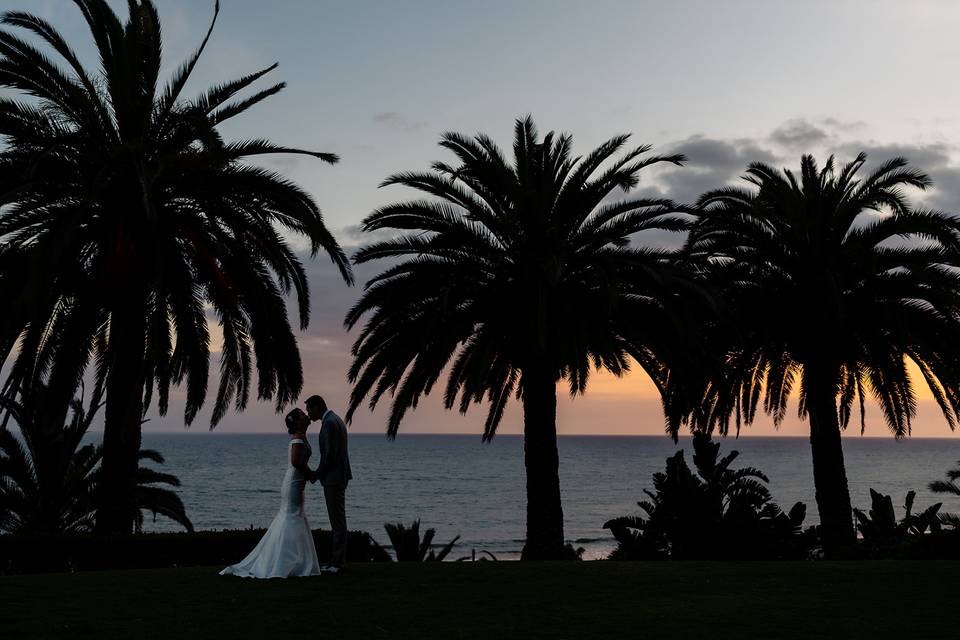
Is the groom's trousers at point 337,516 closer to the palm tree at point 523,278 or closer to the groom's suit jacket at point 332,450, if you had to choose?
the groom's suit jacket at point 332,450

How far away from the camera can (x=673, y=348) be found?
20109 mm

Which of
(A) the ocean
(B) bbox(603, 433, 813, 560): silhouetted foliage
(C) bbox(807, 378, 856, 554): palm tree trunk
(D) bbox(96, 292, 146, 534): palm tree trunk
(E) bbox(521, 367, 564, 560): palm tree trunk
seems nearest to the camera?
(D) bbox(96, 292, 146, 534): palm tree trunk

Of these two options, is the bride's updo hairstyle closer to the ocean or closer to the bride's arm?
the bride's arm

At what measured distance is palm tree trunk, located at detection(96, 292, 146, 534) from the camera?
17.3 metres

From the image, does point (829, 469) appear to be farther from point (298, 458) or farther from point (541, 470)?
point (298, 458)

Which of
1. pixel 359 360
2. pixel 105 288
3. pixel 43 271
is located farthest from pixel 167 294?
pixel 359 360

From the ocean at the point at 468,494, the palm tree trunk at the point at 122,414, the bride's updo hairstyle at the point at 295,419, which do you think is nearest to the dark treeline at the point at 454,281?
the palm tree trunk at the point at 122,414

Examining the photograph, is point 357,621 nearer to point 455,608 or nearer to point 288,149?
point 455,608

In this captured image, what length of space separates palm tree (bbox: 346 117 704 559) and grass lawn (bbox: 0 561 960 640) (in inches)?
286

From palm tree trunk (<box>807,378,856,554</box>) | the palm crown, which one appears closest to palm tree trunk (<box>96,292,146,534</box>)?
the palm crown

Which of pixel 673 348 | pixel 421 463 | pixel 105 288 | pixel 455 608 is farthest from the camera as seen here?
pixel 421 463

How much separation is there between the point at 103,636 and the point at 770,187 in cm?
1859

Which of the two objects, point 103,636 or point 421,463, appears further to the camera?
point 421,463

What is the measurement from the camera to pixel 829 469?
22672 millimetres
